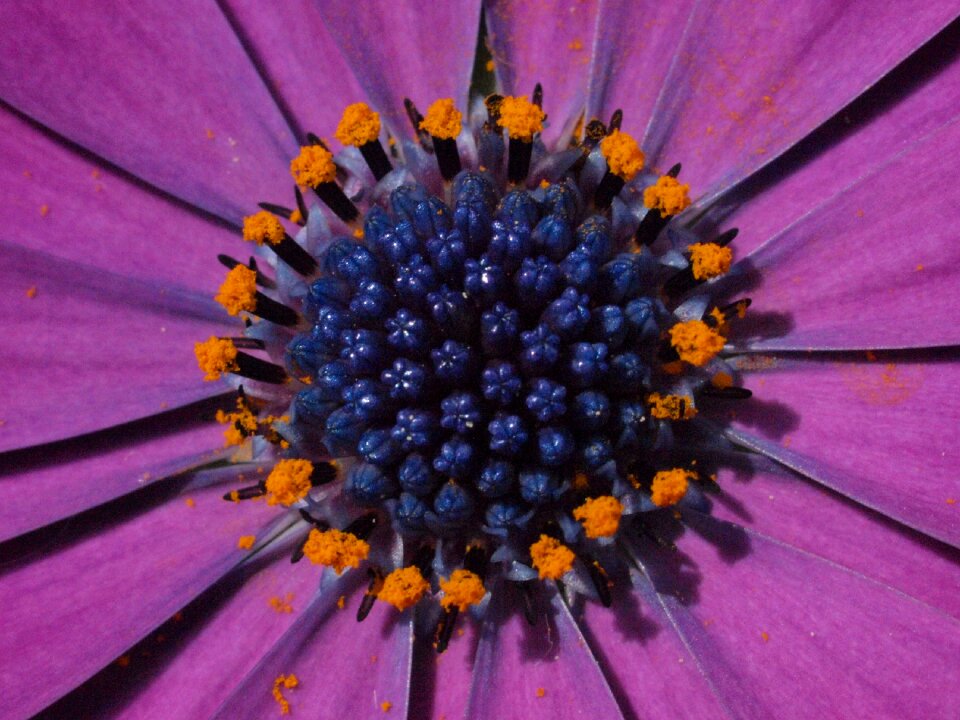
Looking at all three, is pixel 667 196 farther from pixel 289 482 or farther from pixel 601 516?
pixel 289 482

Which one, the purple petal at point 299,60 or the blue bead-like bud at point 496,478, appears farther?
the purple petal at point 299,60

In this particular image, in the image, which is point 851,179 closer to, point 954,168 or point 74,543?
point 954,168

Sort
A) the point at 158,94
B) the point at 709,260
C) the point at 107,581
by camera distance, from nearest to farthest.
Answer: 1. the point at 709,260
2. the point at 107,581
3. the point at 158,94

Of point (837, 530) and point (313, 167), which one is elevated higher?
point (313, 167)

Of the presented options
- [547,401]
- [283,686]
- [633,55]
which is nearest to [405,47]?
[633,55]

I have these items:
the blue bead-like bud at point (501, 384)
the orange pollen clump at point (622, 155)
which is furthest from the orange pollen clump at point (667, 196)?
the blue bead-like bud at point (501, 384)

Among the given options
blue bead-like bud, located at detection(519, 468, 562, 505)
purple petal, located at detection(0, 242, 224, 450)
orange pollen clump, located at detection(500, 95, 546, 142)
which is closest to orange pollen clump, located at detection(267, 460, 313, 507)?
purple petal, located at detection(0, 242, 224, 450)

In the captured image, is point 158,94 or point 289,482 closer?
point 289,482

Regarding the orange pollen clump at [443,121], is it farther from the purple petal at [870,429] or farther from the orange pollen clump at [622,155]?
the purple petal at [870,429]
